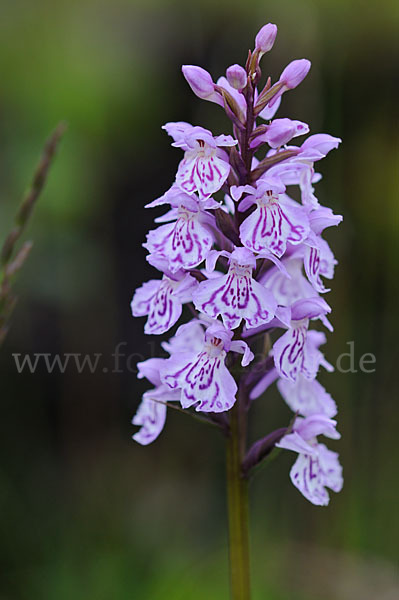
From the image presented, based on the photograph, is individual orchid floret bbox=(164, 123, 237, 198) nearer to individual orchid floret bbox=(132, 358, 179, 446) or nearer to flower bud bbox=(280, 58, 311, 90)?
flower bud bbox=(280, 58, 311, 90)

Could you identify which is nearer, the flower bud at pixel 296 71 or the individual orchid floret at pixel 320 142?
the flower bud at pixel 296 71

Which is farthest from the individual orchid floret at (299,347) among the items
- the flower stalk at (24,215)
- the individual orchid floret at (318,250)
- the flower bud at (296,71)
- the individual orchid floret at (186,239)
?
the flower stalk at (24,215)

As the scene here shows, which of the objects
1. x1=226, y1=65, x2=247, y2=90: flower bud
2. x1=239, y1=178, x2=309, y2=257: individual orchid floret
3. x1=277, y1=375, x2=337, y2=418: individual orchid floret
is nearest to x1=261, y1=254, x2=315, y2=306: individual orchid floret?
x1=277, y1=375, x2=337, y2=418: individual orchid floret

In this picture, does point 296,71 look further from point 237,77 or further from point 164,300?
point 164,300

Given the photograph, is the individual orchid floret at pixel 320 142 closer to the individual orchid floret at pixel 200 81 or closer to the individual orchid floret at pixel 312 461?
the individual orchid floret at pixel 200 81

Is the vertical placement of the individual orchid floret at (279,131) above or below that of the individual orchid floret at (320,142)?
below

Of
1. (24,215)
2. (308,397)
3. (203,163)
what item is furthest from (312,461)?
(24,215)
